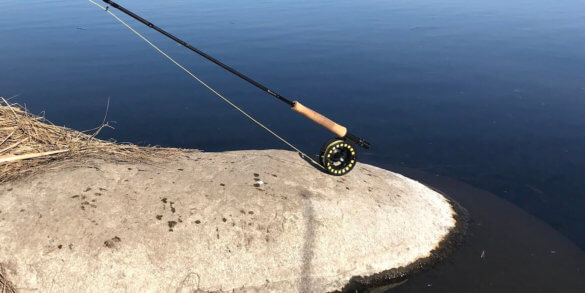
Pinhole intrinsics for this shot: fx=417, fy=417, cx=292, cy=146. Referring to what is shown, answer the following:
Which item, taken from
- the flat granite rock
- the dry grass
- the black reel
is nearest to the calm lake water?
the black reel

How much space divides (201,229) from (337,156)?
2.79 m

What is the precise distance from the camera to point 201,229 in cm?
609

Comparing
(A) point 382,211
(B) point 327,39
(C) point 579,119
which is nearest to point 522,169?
(C) point 579,119

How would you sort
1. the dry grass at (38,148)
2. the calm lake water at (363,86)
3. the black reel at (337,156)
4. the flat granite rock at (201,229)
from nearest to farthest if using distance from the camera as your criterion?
1. the flat granite rock at (201,229)
2. the dry grass at (38,148)
3. the black reel at (337,156)
4. the calm lake water at (363,86)

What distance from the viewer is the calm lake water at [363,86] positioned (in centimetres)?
1155

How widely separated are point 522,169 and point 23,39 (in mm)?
25467

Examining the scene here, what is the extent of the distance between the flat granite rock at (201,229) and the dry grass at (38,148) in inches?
14.1

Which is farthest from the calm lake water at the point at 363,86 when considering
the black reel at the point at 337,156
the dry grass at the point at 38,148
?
the dry grass at the point at 38,148

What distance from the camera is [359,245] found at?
260 inches

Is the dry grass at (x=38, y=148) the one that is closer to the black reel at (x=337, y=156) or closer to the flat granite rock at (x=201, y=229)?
the flat granite rock at (x=201, y=229)

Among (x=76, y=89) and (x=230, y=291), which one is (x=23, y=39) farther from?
(x=230, y=291)

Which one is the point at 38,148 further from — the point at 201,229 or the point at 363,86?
the point at 363,86

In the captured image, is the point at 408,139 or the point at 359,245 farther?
the point at 408,139

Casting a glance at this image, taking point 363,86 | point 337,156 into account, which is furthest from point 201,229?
point 363,86
